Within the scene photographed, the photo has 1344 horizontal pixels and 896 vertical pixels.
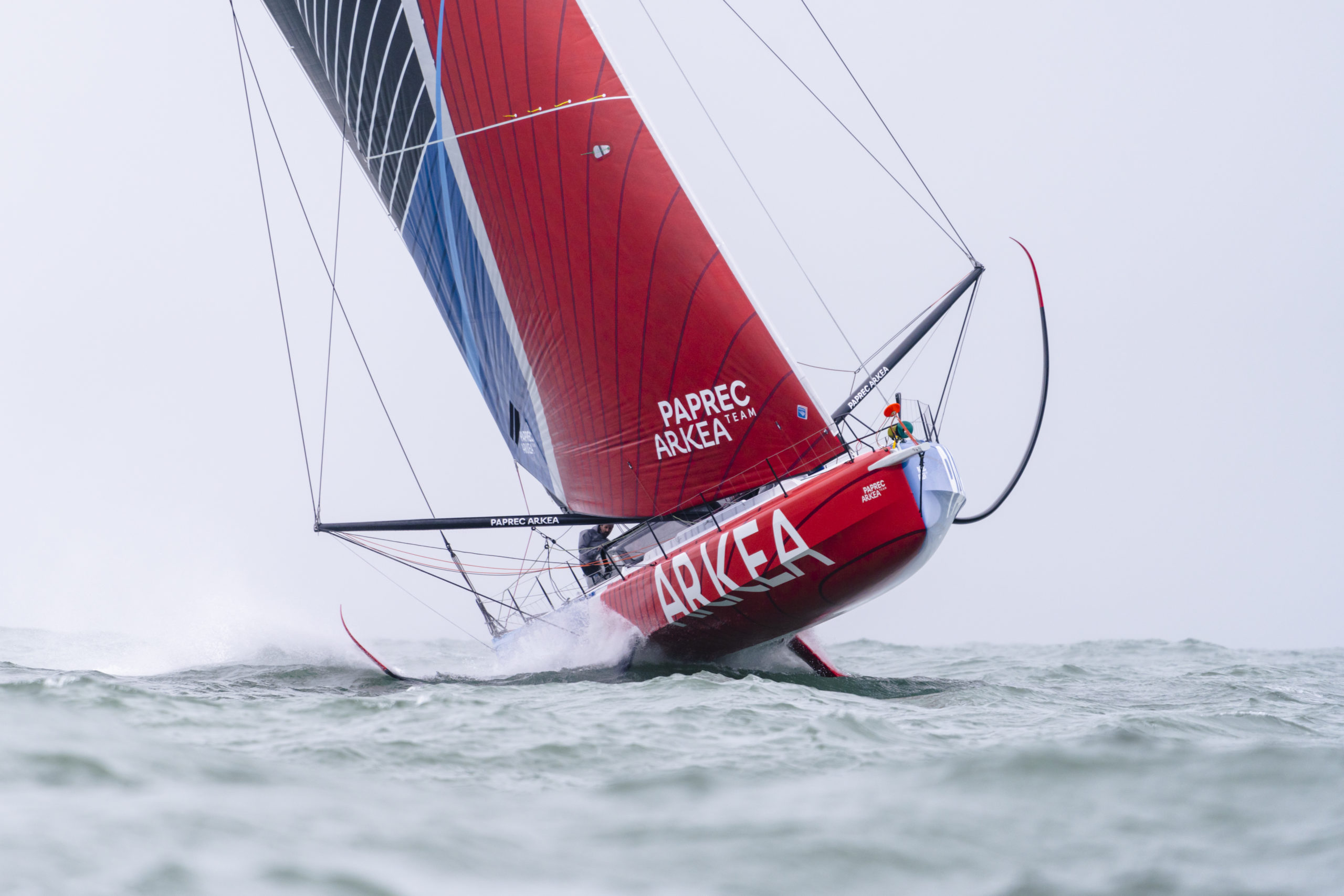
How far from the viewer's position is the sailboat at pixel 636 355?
6680mm

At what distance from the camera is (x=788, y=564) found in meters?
6.58

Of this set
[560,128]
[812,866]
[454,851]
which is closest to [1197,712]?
[812,866]

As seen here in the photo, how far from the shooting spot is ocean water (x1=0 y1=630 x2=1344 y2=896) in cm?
212

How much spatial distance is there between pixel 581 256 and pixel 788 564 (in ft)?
9.02

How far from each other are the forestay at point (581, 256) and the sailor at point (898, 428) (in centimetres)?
41

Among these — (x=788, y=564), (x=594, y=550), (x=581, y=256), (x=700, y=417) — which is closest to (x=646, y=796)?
(x=788, y=564)

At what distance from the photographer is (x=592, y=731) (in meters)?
3.81

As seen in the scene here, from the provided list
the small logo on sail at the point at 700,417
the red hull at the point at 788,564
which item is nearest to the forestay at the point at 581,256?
the small logo on sail at the point at 700,417

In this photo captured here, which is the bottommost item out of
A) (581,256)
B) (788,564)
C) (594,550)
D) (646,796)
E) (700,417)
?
(646,796)

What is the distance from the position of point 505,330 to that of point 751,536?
10.2 ft

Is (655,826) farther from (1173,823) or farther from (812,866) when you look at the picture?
(1173,823)

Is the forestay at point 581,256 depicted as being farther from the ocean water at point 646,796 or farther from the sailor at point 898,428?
the ocean water at point 646,796

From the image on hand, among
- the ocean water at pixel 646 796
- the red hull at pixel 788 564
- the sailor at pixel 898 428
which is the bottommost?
the ocean water at pixel 646 796

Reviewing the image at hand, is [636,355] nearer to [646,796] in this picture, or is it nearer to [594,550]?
[594,550]
